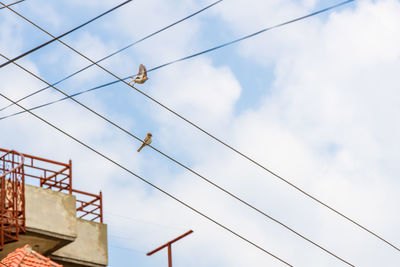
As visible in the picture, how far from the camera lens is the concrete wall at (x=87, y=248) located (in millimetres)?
32719

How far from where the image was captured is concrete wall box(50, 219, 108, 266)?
3272 cm

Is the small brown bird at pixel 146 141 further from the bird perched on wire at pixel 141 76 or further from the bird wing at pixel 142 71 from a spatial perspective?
the bird wing at pixel 142 71

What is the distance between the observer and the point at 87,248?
33250mm

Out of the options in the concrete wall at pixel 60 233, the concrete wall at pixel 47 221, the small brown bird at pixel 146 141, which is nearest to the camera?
the small brown bird at pixel 146 141

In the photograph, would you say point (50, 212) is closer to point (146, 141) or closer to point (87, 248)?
point (87, 248)

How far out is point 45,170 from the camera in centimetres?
3297

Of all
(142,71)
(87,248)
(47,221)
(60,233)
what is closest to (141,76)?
(142,71)

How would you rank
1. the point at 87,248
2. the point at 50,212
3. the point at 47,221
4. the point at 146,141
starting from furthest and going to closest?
the point at 87,248, the point at 50,212, the point at 47,221, the point at 146,141

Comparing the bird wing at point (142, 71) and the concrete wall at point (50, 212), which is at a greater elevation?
the concrete wall at point (50, 212)

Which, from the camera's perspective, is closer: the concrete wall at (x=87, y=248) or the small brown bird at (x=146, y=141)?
the small brown bird at (x=146, y=141)

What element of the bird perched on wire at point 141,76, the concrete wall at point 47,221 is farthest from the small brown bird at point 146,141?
the concrete wall at point 47,221

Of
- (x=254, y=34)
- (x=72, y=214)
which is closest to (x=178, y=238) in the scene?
(x=72, y=214)

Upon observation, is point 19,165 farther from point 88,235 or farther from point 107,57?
point 107,57

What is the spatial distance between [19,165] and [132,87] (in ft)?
31.6
